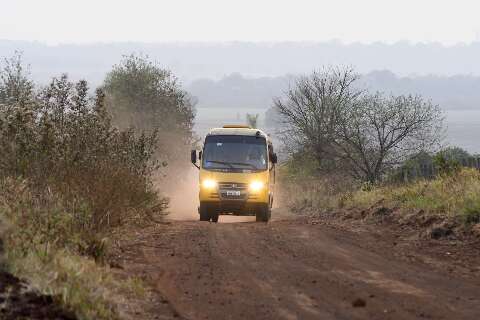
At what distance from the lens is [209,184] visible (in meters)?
20.7

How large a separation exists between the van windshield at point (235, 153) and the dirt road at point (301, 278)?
651 centimetres

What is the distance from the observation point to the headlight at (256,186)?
2070cm

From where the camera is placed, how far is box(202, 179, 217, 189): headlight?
20656 millimetres

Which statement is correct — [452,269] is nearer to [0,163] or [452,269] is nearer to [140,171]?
[0,163]

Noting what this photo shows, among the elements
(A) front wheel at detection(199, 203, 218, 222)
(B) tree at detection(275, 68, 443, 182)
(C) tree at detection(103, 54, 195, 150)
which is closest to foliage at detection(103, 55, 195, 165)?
(C) tree at detection(103, 54, 195, 150)

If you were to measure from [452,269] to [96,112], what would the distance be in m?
8.84

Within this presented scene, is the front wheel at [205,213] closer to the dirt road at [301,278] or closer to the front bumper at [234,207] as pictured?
the front bumper at [234,207]

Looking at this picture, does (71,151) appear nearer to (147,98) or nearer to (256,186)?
(256,186)

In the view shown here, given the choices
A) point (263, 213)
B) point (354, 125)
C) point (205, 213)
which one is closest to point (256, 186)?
point (263, 213)

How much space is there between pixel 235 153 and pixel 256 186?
1.16m

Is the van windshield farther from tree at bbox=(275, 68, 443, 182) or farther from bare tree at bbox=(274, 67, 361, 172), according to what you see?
bare tree at bbox=(274, 67, 361, 172)

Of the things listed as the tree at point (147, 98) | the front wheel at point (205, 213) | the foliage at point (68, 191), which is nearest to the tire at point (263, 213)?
the front wheel at point (205, 213)

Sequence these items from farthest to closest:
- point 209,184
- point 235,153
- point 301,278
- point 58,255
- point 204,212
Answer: point 204,212 < point 235,153 < point 209,184 < point 301,278 < point 58,255

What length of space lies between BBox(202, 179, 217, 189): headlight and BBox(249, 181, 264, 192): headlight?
105cm
